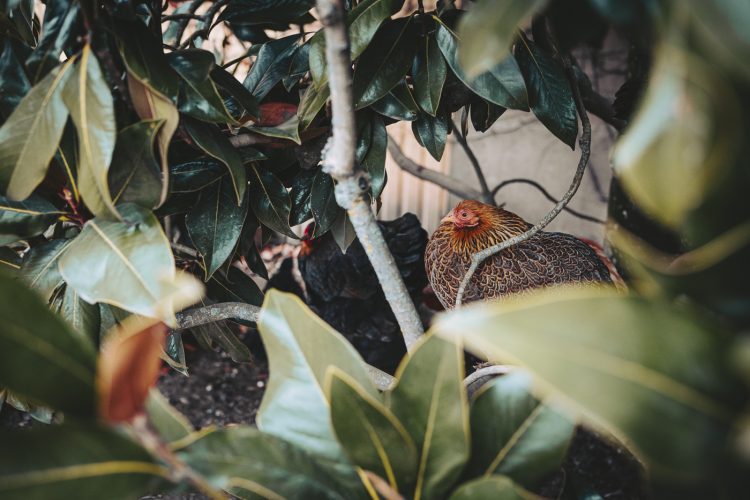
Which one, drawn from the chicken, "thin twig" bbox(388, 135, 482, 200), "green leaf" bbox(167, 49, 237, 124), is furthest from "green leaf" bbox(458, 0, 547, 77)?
"thin twig" bbox(388, 135, 482, 200)

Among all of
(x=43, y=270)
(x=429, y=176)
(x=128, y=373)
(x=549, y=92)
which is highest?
(x=549, y=92)

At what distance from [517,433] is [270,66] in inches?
26.8

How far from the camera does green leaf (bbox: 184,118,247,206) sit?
583 mm

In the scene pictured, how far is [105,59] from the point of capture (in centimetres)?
52

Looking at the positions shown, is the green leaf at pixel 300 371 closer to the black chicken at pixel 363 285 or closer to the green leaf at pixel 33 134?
the green leaf at pixel 33 134

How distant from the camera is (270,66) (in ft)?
2.77

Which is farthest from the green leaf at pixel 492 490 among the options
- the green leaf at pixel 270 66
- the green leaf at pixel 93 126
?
the green leaf at pixel 270 66

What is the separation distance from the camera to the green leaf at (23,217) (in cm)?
58

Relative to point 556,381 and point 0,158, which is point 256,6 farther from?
point 556,381

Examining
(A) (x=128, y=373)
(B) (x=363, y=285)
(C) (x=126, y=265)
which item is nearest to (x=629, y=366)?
(A) (x=128, y=373)

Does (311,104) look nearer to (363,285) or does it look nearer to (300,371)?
(300,371)

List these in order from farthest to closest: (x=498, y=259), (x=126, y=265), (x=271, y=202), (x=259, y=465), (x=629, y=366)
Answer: (x=498, y=259) → (x=271, y=202) → (x=126, y=265) → (x=259, y=465) → (x=629, y=366)

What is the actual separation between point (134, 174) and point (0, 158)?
113mm

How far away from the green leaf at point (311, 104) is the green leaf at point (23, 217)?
0.31 m
